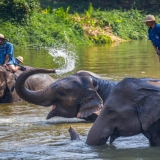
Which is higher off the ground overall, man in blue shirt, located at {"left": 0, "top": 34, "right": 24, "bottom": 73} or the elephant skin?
man in blue shirt, located at {"left": 0, "top": 34, "right": 24, "bottom": 73}

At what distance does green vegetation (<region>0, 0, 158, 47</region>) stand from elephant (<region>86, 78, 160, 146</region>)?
83.6ft

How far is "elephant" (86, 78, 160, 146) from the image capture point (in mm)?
7094

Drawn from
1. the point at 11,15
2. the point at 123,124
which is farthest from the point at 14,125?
the point at 11,15

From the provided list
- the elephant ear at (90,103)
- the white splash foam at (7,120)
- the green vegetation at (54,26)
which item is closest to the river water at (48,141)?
the white splash foam at (7,120)

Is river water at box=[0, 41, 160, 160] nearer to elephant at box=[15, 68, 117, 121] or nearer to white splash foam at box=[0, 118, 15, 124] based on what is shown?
white splash foam at box=[0, 118, 15, 124]

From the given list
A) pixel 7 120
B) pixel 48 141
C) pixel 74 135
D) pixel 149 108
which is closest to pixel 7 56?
pixel 7 120

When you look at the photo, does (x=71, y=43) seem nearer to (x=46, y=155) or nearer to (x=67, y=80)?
(x=67, y=80)

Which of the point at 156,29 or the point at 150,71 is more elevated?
the point at 156,29

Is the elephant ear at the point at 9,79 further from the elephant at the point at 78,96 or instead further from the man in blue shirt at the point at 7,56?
the elephant at the point at 78,96

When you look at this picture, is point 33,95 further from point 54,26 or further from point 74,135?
point 54,26

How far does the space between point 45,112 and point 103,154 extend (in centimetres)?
412

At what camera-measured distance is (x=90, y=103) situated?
9.88m

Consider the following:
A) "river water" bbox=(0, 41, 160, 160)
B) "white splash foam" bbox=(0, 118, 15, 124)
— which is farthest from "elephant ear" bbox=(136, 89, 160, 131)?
"white splash foam" bbox=(0, 118, 15, 124)

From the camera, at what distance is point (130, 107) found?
7188 millimetres
